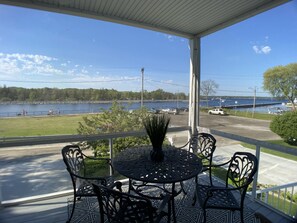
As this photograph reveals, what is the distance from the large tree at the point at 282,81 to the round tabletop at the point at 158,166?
1665mm

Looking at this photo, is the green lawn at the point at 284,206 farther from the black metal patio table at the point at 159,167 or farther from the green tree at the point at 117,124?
the green tree at the point at 117,124

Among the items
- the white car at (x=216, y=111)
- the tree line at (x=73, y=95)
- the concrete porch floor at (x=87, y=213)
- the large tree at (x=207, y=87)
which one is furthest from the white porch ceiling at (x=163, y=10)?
the concrete porch floor at (x=87, y=213)

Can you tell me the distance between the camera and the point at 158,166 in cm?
208

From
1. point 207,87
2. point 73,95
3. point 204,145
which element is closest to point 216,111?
point 207,87

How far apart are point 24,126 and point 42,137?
32cm

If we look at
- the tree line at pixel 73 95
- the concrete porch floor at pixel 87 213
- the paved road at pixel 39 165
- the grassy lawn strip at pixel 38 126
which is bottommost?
the concrete porch floor at pixel 87 213

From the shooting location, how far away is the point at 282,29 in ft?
9.93

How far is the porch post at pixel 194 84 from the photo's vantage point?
387 cm

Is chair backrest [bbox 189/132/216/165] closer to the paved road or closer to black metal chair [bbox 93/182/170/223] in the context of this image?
the paved road

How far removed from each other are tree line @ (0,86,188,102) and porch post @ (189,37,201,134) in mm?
222

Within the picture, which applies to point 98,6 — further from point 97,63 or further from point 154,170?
point 154,170

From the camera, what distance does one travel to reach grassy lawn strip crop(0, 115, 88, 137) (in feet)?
9.12

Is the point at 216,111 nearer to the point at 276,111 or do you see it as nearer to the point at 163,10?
the point at 276,111

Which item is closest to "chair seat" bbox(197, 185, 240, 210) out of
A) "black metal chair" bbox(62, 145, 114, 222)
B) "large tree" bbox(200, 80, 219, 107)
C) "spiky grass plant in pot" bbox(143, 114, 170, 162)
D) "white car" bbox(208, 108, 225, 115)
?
"spiky grass plant in pot" bbox(143, 114, 170, 162)
